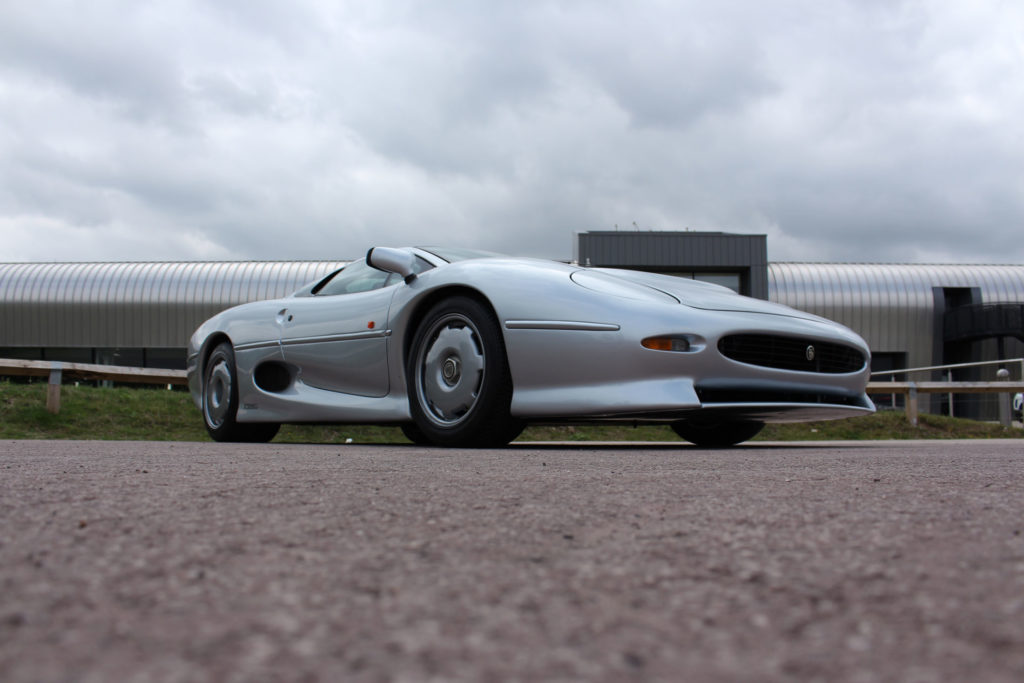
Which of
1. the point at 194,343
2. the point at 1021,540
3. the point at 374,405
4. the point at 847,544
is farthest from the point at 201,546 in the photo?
the point at 194,343

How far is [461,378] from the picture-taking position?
12.8ft

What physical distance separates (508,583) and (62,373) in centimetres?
781

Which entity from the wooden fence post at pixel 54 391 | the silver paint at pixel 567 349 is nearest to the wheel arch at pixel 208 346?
the silver paint at pixel 567 349

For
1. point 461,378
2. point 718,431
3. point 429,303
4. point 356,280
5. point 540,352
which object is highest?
point 356,280

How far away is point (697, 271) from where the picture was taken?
2291 cm

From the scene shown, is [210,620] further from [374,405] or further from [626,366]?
[374,405]

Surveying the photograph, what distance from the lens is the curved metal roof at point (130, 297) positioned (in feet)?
79.2

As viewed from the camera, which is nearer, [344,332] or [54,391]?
[344,332]

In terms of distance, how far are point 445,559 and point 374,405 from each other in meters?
3.40

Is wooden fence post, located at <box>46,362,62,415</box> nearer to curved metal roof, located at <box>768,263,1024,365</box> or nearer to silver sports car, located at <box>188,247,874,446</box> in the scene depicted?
silver sports car, located at <box>188,247,874,446</box>

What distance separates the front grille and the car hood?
0.16 metres

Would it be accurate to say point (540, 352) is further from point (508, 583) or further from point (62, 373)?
point (62, 373)

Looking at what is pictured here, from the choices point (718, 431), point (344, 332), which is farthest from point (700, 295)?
point (344, 332)

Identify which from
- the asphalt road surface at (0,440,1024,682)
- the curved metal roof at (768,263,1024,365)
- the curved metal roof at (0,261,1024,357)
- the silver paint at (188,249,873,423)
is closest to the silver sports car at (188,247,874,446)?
the silver paint at (188,249,873,423)
